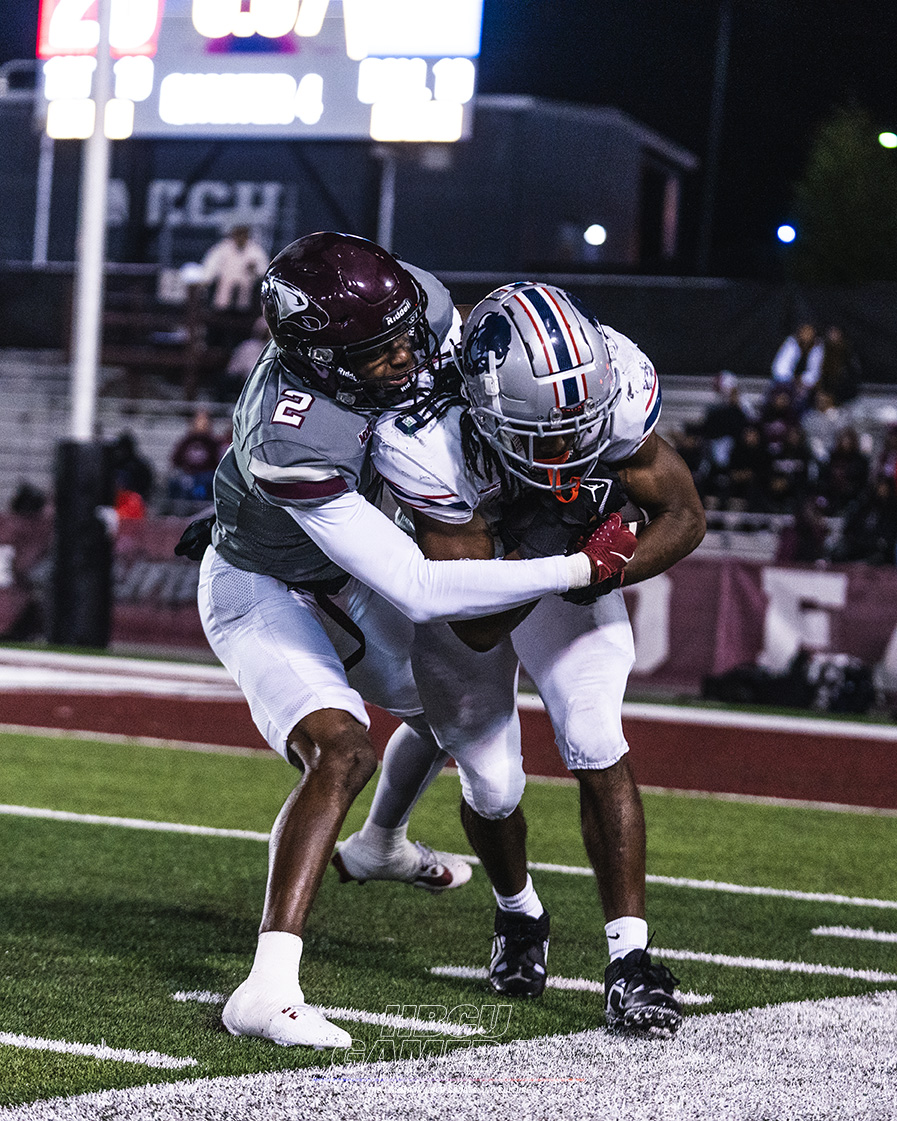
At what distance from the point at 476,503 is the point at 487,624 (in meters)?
0.25

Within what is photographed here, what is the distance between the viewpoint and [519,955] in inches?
144

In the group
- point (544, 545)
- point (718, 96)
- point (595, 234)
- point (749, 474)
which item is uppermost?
point (718, 96)

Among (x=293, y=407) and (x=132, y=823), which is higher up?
(x=293, y=407)

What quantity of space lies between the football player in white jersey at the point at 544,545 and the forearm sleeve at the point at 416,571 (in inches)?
Result: 4.7

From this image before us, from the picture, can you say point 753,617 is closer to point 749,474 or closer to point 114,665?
point 749,474

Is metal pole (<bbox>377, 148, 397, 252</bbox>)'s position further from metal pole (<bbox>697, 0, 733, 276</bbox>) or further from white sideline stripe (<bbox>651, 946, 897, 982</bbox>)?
white sideline stripe (<bbox>651, 946, 897, 982</bbox>)

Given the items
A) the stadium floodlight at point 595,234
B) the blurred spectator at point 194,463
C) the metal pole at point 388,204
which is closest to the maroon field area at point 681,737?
the blurred spectator at point 194,463

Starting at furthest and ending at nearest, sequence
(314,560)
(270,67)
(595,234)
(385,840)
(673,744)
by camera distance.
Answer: (595,234)
(270,67)
(673,744)
(385,840)
(314,560)

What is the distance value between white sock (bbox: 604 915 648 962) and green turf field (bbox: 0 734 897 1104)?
0.47 feet

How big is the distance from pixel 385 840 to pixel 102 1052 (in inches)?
56.7

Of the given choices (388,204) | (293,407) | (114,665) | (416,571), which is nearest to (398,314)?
(293,407)

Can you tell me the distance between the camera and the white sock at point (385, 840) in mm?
4289

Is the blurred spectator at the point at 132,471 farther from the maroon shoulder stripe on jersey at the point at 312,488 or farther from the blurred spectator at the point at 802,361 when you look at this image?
the maroon shoulder stripe on jersey at the point at 312,488

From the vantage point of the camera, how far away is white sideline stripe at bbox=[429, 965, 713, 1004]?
12.0 feet
